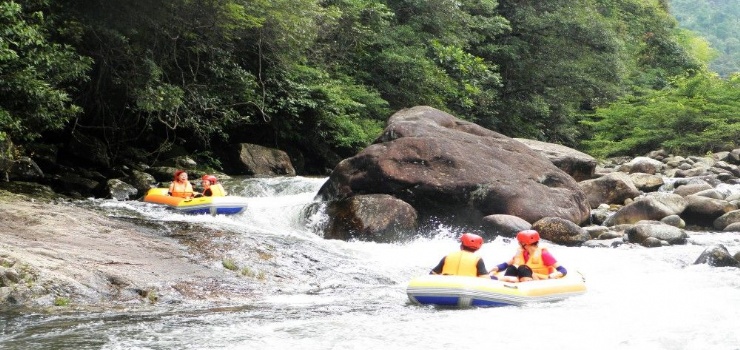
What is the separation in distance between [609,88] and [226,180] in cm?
1477

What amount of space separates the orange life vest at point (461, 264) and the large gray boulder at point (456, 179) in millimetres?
4270

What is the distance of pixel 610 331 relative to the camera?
627cm

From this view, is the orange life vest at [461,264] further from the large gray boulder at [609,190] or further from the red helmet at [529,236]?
the large gray boulder at [609,190]

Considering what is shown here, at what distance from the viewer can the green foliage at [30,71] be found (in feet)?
35.5

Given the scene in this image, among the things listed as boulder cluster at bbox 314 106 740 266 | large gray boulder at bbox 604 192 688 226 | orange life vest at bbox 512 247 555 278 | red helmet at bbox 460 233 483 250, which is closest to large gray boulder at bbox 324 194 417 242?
boulder cluster at bbox 314 106 740 266

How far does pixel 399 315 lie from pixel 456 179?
18.4 ft

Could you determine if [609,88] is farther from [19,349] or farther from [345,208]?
[19,349]

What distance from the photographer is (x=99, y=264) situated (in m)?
7.69

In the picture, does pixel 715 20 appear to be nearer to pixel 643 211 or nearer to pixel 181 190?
pixel 643 211

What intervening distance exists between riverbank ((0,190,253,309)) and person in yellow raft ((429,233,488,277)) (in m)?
2.01

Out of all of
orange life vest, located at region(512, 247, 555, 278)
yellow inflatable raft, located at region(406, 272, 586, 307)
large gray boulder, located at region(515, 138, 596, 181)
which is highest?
large gray boulder, located at region(515, 138, 596, 181)

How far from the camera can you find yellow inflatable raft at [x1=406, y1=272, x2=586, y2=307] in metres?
7.30

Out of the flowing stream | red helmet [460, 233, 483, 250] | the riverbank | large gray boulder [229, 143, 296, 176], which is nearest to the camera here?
the flowing stream

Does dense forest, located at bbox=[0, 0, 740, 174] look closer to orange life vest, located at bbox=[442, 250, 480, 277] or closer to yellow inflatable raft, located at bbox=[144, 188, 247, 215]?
yellow inflatable raft, located at bbox=[144, 188, 247, 215]
